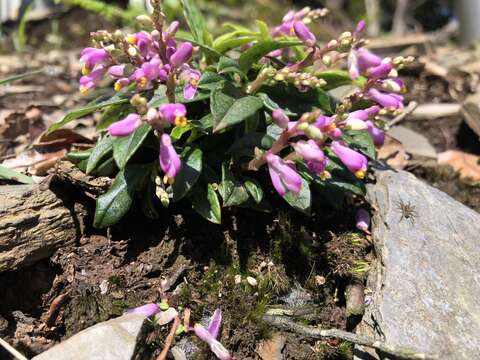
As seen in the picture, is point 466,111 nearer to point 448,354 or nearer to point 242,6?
point 448,354

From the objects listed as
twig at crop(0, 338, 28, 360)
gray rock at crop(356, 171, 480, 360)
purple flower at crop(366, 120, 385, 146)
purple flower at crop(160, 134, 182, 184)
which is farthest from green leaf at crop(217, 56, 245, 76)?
twig at crop(0, 338, 28, 360)

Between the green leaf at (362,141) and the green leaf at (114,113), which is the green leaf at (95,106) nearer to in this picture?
the green leaf at (114,113)

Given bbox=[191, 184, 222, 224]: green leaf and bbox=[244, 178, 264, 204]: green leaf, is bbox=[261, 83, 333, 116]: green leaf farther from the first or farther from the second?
bbox=[191, 184, 222, 224]: green leaf

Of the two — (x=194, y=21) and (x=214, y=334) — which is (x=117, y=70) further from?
(x=214, y=334)

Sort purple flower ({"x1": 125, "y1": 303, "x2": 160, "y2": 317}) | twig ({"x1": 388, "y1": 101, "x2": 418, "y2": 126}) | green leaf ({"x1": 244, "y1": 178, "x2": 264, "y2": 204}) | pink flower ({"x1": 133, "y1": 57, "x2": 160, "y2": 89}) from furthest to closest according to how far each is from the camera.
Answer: twig ({"x1": 388, "y1": 101, "x2": 418, "y2": 126}) < green leaf ({"x1": 244, "y1": 178, "x2": 264, "y2": 204}) < purple flower ({"x1": 125, "y1": 303, "x2": 160, "y2": 317}) < pink flower ({"x1": 133, "y1": 57, "x2": 160, "y2": 89})

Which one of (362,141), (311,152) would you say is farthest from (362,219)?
(311,152)
